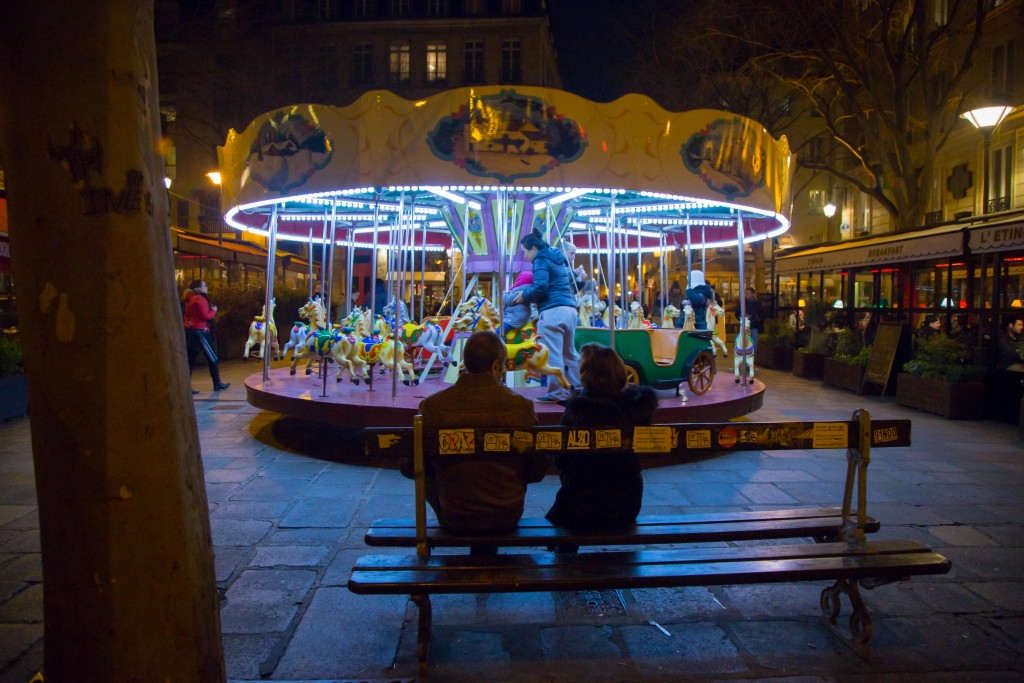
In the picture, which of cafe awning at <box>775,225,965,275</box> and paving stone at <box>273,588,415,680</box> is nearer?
paving stone at <box>273,588,415,680</box>

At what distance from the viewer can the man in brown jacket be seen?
3.26 metres

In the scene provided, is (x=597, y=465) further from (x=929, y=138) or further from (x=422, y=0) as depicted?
(x=422, y=0)

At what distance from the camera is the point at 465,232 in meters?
10.3

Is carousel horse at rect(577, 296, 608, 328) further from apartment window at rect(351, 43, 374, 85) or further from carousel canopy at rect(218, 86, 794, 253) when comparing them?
apartment window at rect(351, 43, 374, 85)

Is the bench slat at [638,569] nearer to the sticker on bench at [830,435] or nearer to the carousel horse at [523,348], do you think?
the sticker on bench at [830,435]

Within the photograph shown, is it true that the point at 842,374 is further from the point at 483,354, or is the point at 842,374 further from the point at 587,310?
the point at 483,354

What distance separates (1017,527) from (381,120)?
20.7 ft

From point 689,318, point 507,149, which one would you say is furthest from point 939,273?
point 507,149

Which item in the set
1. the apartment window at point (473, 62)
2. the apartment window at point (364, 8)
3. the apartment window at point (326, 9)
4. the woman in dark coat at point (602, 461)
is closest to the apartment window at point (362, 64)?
the apartment window at point (364, 8)

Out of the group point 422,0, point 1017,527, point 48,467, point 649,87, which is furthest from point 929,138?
point 422,0

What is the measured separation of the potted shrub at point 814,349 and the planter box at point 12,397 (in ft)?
45.6

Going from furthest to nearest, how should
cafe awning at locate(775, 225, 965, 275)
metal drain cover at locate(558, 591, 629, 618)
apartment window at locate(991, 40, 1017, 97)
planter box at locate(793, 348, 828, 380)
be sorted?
apartment window at locate(991, 40, 1017, 97)
planter box at locate(793, 348, 828, 380)
cafe awning at locate(775, 225, 965, 275)
metal drain cover at locate(558, 591, 629, 618)

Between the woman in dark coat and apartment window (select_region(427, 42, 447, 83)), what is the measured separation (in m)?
36.7

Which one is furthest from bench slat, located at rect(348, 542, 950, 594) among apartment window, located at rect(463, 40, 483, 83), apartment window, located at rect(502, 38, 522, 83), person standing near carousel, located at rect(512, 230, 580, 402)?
apartment window, located at rect(502, 38, 522, 83)
